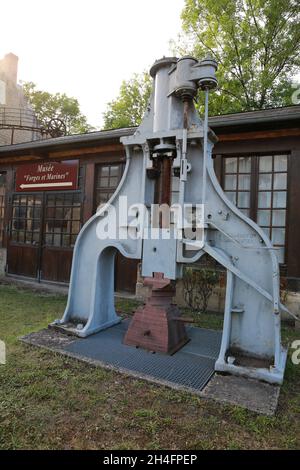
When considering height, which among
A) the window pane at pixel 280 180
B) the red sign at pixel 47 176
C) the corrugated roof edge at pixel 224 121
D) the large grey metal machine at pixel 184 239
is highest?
the corrugated roof edge at pixel 224 121

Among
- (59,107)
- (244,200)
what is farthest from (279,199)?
(59,107)

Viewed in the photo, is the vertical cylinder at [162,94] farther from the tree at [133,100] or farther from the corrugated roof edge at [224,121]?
the tree at [133,100]

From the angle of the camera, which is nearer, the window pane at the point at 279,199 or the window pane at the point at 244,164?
the window pane at the point at 279,199

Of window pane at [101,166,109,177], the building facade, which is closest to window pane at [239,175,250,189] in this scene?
the building facade

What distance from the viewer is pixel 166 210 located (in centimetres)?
427

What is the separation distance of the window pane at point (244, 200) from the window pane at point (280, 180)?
0.59m

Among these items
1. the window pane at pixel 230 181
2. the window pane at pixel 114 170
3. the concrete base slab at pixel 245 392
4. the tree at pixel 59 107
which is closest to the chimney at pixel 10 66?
the tree at pixel 59 107

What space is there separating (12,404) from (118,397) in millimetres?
937

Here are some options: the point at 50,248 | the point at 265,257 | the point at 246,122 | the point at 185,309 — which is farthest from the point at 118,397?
the point at 50,248

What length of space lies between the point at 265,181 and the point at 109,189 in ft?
12.3

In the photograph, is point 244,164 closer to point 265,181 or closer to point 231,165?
point 231,165

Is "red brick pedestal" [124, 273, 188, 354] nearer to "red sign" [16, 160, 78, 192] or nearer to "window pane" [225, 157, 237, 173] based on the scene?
"window pane" [225, 157, 237, 173]

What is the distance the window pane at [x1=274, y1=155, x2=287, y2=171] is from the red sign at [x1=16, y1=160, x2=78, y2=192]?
493 cm

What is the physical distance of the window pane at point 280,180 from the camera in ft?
20.6
